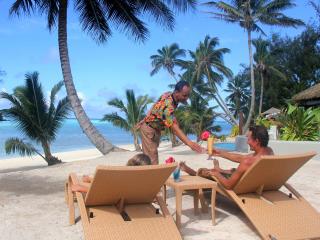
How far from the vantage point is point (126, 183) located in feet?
11.8

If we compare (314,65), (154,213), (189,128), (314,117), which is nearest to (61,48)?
(314,117)

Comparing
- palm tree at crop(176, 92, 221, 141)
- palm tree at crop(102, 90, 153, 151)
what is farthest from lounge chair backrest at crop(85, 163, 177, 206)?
palm tree at crop(176, 92, 221, 141)

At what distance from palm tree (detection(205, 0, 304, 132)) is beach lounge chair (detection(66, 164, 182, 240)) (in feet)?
85.6

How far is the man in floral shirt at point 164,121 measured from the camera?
4.73m

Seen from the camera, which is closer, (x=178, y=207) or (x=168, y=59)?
(x=178, y=207)

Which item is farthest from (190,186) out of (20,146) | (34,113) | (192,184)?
(20,146)

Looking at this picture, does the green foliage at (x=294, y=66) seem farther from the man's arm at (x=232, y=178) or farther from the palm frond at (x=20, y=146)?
the man's arm at (x=232, y=178)

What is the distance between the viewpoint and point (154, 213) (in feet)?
12.7

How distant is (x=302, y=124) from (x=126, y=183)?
377 inches

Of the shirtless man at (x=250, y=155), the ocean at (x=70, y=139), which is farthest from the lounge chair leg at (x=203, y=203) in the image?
the ocean at (x=70, y=139)

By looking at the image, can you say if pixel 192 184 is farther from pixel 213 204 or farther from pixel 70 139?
pixel 70 139


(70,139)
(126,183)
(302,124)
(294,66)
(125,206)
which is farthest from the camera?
(70,139)

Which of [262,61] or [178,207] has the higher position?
[262,61]

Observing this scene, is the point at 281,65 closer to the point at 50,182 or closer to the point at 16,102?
the point at 16,102
